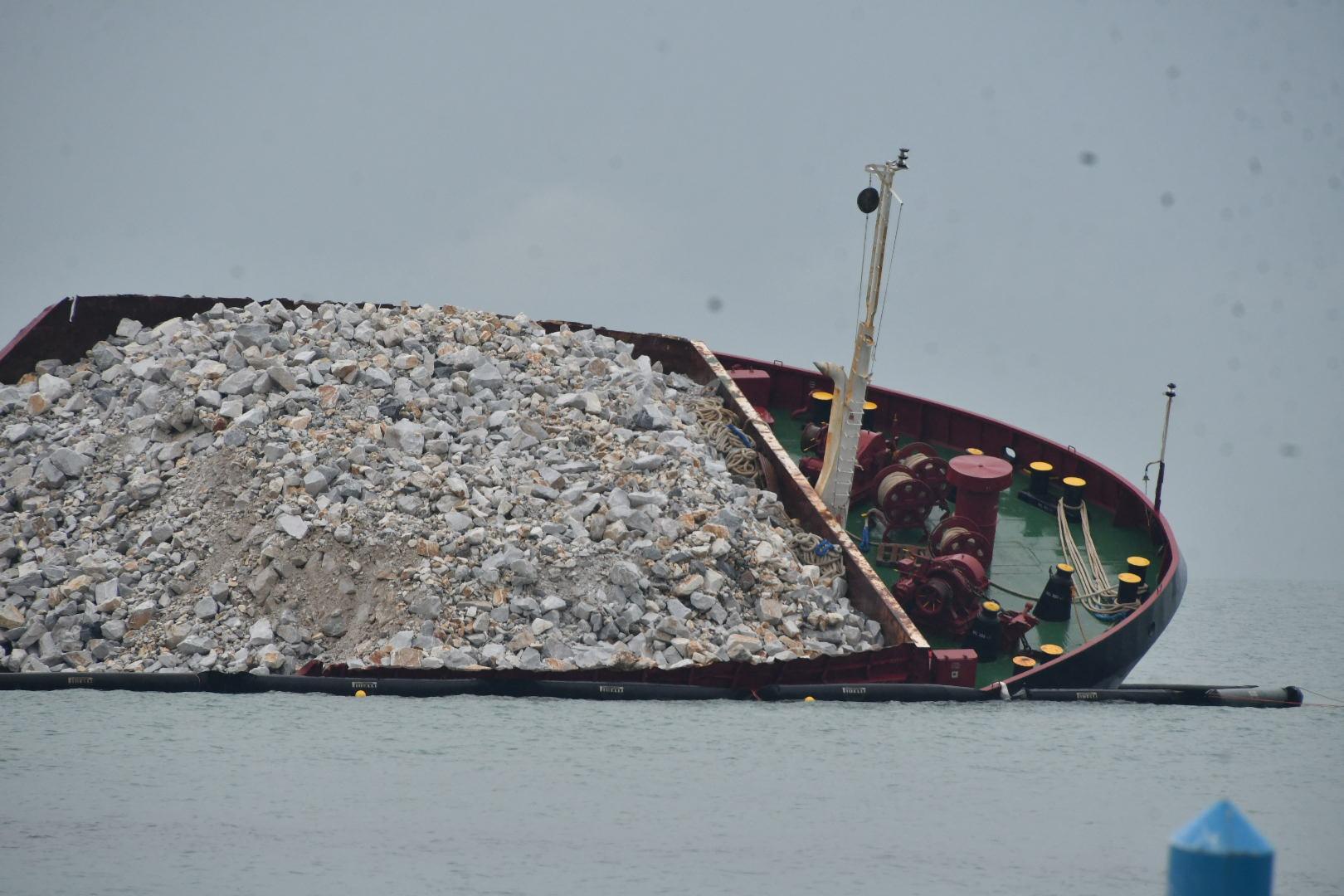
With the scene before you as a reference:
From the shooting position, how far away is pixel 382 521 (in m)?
9.30

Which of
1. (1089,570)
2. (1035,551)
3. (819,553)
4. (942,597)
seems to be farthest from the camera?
(1035,551)

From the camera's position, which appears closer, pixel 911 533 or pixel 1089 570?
pixel 1089 570

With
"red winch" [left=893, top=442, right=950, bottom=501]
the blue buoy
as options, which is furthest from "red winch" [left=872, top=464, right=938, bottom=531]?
the blue buoy

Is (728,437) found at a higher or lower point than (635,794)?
higher

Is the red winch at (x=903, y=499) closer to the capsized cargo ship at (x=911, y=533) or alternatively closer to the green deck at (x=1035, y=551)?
the capsized cargo ship at (x=911, y=533)

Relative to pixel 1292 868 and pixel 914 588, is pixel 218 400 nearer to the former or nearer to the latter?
pixel 914 588

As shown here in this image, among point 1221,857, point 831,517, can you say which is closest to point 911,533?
point 831,517

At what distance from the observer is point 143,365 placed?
11406 mm

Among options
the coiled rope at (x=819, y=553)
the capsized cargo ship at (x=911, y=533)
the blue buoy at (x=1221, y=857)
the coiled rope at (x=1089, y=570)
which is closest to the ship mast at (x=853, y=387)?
the capsized cargo ship at (x=911, y=533)

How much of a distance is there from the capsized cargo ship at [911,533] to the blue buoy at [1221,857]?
5244mm

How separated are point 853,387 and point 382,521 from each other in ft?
11.8

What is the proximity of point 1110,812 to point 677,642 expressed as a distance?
2984 millimetres

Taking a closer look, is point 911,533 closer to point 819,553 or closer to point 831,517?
point 831,517

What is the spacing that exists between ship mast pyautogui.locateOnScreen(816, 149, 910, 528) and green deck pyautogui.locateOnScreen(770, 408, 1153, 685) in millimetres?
588
